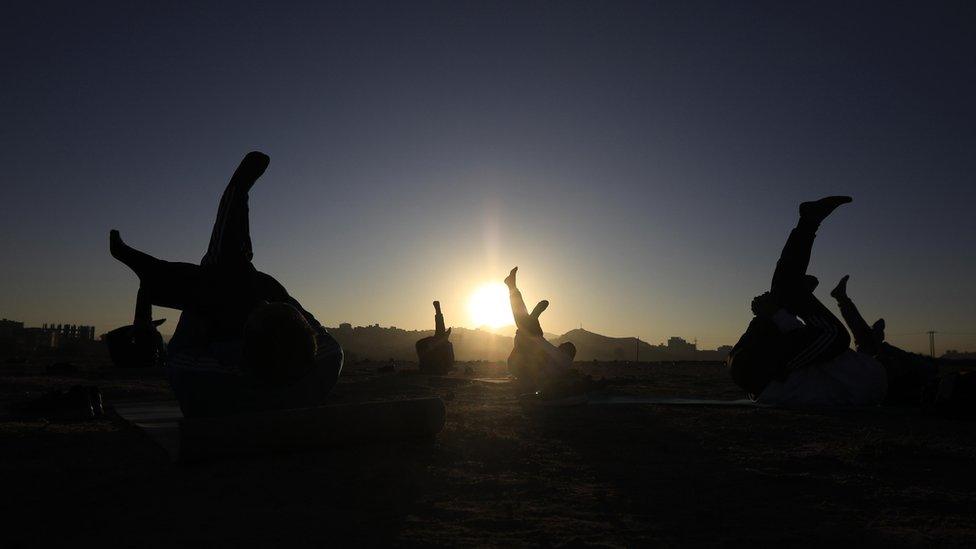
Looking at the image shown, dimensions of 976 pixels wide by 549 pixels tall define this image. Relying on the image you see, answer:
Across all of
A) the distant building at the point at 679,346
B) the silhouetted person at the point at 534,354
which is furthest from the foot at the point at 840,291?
the distant building at the point at 679,346

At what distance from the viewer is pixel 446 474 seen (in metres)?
3.44

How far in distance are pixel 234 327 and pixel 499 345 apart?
130721 millimetres

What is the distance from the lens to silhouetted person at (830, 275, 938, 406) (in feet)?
25.5

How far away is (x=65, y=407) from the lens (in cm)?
601

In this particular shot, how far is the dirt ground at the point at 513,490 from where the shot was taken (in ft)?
7.86

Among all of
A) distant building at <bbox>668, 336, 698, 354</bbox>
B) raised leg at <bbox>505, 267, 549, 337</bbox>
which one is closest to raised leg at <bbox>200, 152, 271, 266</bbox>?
raised leg at <bbox>505, 267, 549, 337</bbox>

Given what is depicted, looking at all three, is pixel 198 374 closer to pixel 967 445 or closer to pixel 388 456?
pixel 388 456

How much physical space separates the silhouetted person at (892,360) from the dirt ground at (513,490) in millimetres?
3196

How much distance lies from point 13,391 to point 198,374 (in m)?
6.50

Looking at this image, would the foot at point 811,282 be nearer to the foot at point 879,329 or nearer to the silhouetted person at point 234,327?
the foot at point 879,329

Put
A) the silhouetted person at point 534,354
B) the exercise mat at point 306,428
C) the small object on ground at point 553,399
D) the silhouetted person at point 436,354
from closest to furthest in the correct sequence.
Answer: the exercise mat at point 306,428 → the small object on ground at point 553,399 → the silhouetted person at point 534,354 → the silhouetted person at point 436,354

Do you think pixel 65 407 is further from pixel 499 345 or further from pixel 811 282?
pixel 499 345

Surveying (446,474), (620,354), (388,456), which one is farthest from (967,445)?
(620,354)

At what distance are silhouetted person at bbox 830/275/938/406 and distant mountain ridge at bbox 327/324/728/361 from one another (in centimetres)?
7750
